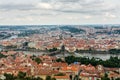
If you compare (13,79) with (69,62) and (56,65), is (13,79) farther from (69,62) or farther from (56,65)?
(69,62)

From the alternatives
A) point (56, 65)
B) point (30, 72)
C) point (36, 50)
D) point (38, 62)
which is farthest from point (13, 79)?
point (36, 50)

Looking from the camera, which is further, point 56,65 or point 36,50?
point 36,50

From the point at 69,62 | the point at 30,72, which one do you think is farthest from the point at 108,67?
the point at 30,72

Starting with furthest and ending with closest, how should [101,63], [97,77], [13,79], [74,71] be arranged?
1. [101,63]
2. [74,71]
3. [97,77]
4. [13,79]

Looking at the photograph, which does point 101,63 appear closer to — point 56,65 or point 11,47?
point 56,65

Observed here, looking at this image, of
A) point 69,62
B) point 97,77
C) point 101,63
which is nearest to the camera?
point 97,77

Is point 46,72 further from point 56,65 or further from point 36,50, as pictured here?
point 36,50

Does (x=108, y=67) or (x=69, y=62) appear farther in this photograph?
(x=69, y=62)
